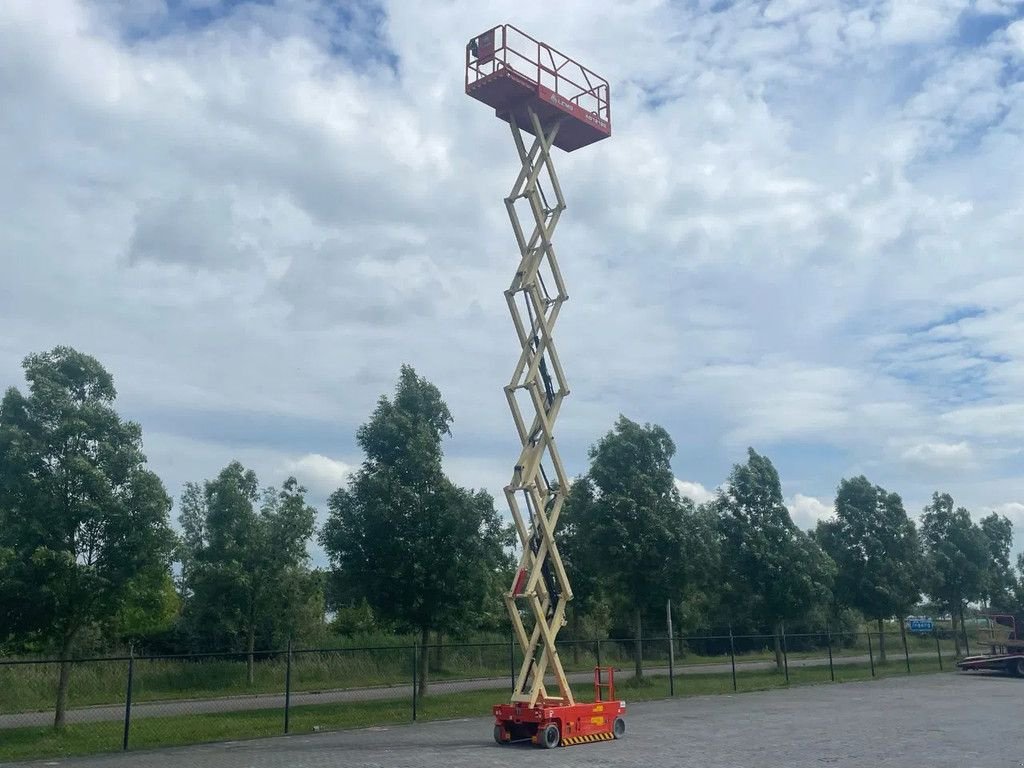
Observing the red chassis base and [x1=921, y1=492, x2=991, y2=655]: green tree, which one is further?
[x1=921, y1=492, x2=991, y2=655]: green tree

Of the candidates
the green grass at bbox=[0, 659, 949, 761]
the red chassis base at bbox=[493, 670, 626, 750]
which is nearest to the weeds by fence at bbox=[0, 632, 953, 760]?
the green grass at bbox=[0, 659, 949, 761]

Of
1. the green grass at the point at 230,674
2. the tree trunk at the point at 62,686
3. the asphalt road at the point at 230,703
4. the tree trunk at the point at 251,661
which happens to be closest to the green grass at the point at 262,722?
the tree trunk at the point at 62,686

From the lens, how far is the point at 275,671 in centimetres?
3247

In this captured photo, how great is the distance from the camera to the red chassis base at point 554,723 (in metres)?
15.8

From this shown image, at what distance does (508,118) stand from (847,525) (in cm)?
2847

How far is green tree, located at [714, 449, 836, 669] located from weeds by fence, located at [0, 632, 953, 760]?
7.51 ft

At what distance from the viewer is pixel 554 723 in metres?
15.9

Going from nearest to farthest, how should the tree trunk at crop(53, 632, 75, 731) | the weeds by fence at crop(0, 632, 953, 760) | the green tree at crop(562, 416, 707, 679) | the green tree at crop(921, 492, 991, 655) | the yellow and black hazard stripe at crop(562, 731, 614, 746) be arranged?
1. the yellow and black hazard stripe at crop(562, 731, 614, 746)
2. the tree trunk at crop(53, 632, 75, 731)
3. the weeds by fence at crop(0, 632, 953, 760)
4. the green tree at crop(562, 416, 707, 679)
5. the green tree at crop(921, 492, 991, 655)

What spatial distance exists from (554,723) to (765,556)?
1949 centimetres

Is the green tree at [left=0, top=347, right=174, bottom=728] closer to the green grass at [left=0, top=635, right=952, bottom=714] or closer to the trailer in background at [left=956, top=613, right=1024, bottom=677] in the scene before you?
the green grass at [left=0, top=635, right=952, bottom=714]

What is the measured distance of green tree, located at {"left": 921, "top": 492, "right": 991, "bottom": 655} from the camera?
145 ft

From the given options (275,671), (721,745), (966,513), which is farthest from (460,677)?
(966,513)

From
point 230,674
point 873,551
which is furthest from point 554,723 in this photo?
point 873,551

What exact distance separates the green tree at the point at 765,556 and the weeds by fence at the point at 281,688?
229 cm
